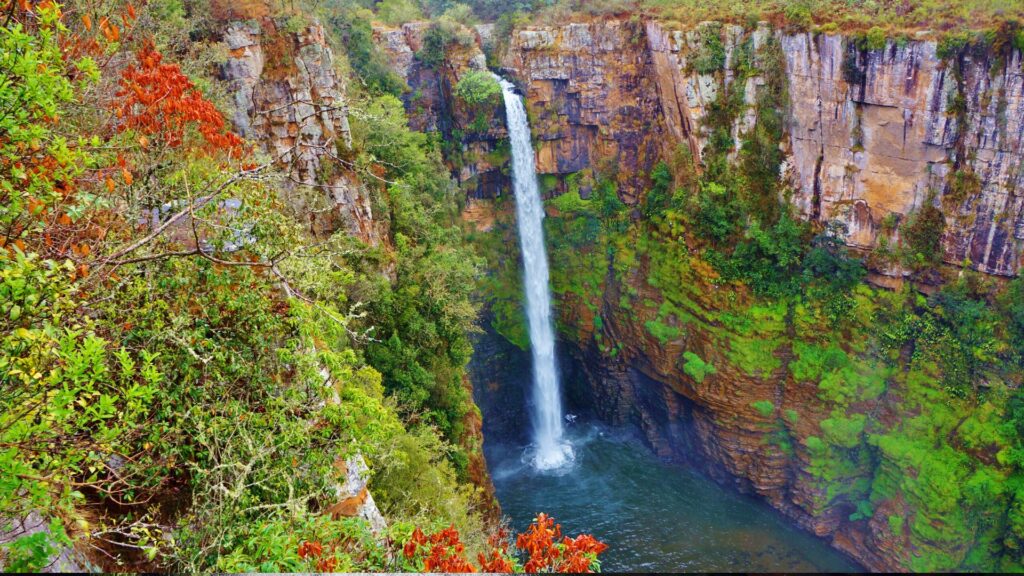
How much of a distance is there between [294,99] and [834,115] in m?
14.1

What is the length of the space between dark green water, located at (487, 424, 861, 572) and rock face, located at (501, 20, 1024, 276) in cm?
834

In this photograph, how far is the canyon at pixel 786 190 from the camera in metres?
15.6

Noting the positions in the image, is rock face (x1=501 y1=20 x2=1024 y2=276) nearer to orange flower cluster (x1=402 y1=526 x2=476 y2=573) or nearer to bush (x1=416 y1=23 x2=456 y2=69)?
bush (x1=416 y1=23 x2=456 y2=69)

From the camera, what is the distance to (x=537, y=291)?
2372 centimetres

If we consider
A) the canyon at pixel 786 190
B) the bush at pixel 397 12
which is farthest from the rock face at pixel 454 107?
the bush at pixel 397 12

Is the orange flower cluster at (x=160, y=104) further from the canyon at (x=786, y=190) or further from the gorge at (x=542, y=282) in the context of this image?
the canyon at (x=786, y=190)

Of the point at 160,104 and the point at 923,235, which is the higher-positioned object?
the point at 160,104

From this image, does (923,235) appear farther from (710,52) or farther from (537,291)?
(537,291)

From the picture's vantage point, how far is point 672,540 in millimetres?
17297

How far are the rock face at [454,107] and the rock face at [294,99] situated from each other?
27.8ft

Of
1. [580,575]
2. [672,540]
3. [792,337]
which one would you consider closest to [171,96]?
[580,575]

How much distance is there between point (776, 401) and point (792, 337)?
2.05 m

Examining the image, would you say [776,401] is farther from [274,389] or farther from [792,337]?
[274,389]

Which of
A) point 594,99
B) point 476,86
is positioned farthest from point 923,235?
point 476,86
